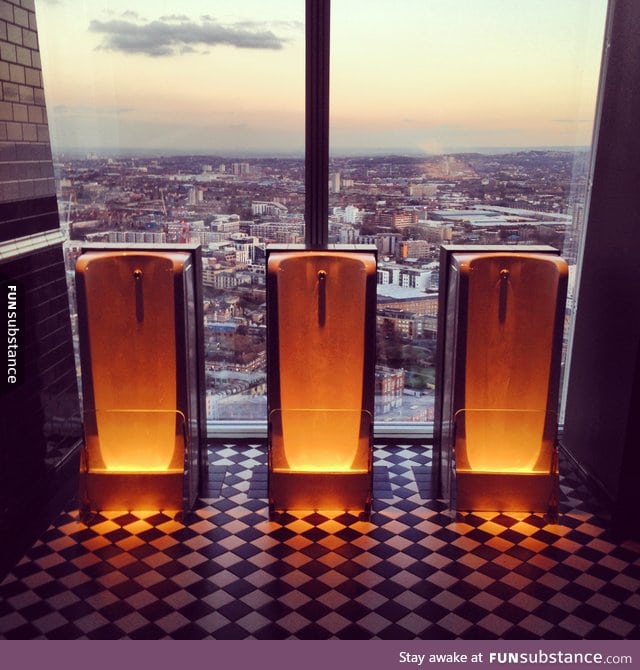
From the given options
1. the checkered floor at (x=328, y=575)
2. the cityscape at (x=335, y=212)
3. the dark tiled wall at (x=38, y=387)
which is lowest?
the checkered floor at (x=328, y=575)

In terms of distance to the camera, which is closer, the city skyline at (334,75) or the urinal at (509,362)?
the urinal at (509,362)

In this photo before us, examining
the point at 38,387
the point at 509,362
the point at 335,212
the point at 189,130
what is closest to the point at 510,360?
the point at 509,362

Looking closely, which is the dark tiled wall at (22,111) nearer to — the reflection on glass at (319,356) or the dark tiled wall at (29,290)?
the dark tiled wall at (29,290)

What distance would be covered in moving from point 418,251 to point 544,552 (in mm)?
1945

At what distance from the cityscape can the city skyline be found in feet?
0.37

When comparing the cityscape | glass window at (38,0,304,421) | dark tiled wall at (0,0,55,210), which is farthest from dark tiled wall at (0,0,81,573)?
the cityscape

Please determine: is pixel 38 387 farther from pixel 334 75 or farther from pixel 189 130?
pixel 334 75

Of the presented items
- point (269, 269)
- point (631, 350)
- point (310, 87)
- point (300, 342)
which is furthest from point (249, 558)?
point (310, 87)

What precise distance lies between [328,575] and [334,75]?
2.76 meters

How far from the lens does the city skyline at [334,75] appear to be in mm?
4238

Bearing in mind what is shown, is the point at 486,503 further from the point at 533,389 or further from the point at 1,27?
the point at 1,27

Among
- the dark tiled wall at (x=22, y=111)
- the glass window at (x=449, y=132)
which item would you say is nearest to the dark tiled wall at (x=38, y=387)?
the dark tiled wall at (x=22, y=111)

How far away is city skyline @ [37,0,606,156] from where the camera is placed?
424 cm

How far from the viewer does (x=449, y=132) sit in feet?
14.8
